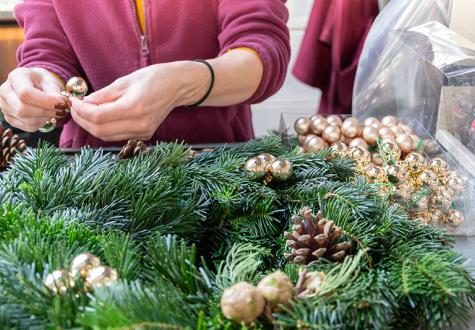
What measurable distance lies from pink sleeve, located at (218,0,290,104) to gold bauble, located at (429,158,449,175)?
0.80ft

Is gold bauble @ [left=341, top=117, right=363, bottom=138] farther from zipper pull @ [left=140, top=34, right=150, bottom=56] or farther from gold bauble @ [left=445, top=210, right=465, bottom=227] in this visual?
zipper pull @ [left=140, top=34, right=150, bottom=56]

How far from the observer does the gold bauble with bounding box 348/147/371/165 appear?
671 mm

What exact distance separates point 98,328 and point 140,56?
0.59m

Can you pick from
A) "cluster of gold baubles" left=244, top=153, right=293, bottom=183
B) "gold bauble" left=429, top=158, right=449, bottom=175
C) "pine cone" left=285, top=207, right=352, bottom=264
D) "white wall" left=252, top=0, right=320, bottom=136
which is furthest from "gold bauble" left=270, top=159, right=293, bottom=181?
"white wall" left=252, top=0, right=320, bottom=136

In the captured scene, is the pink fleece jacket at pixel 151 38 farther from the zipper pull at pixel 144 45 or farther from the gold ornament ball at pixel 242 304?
the gold ornament ball at pixel 242 304

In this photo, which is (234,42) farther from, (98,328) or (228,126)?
(98,328)

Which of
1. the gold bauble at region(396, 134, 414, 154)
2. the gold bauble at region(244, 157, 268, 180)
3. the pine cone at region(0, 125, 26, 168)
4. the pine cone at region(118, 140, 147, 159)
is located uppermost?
the gold bauble at region(244, 157, 268, 180)

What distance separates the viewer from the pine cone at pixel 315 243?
0.36 meters

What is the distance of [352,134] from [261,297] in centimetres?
52

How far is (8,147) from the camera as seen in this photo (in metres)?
0.62

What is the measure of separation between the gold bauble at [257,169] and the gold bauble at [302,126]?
308 mm

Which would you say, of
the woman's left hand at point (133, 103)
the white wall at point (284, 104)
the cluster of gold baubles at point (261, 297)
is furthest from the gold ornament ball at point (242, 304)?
the white wall at point (284, 104)

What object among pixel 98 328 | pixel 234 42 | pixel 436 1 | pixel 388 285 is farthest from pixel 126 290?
pixel 436 1

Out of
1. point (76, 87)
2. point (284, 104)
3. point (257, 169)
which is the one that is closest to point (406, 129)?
point (257, 169)
